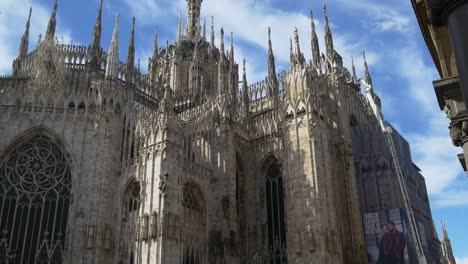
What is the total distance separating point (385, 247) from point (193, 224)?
12.7 m

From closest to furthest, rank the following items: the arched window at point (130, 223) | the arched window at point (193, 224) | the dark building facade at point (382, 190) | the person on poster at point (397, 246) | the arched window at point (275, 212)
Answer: the arched window at point (130, 223), the arched window at point (193, 224), the person on poster at point (397, 246), the arched window at point (275, 212), the dark building facade at point (382, 190)

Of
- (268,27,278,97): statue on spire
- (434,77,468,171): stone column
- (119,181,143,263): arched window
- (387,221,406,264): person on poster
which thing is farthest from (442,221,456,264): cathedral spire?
(434,77,468,171): stone column

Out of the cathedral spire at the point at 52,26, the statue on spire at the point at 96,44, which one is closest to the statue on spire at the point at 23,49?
the cathedral spire at the point at 52,26

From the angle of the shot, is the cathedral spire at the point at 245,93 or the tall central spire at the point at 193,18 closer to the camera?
the cathedral spire at the point at 245,93

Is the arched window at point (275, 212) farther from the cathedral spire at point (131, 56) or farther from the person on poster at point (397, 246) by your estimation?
the cathedral spire at point (131, 56)

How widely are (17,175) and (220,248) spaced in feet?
43.1

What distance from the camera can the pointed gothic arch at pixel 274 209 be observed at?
2967 cm

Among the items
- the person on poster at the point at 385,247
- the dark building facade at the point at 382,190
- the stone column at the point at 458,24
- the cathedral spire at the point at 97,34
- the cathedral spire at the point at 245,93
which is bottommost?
the person on poster at the point at 385,247

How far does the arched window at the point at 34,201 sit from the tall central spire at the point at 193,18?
2941 centimetres

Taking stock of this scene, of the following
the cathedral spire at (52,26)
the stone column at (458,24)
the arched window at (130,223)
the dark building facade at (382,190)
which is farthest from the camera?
the cathedral spire at (52,26)

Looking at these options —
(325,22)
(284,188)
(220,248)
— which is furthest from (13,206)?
(325,22)

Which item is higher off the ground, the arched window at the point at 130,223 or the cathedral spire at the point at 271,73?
the cathedral spire at the point at 271,73

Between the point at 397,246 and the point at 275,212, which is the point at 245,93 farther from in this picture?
the point at 397,246

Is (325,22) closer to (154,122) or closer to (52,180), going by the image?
(154,122)
